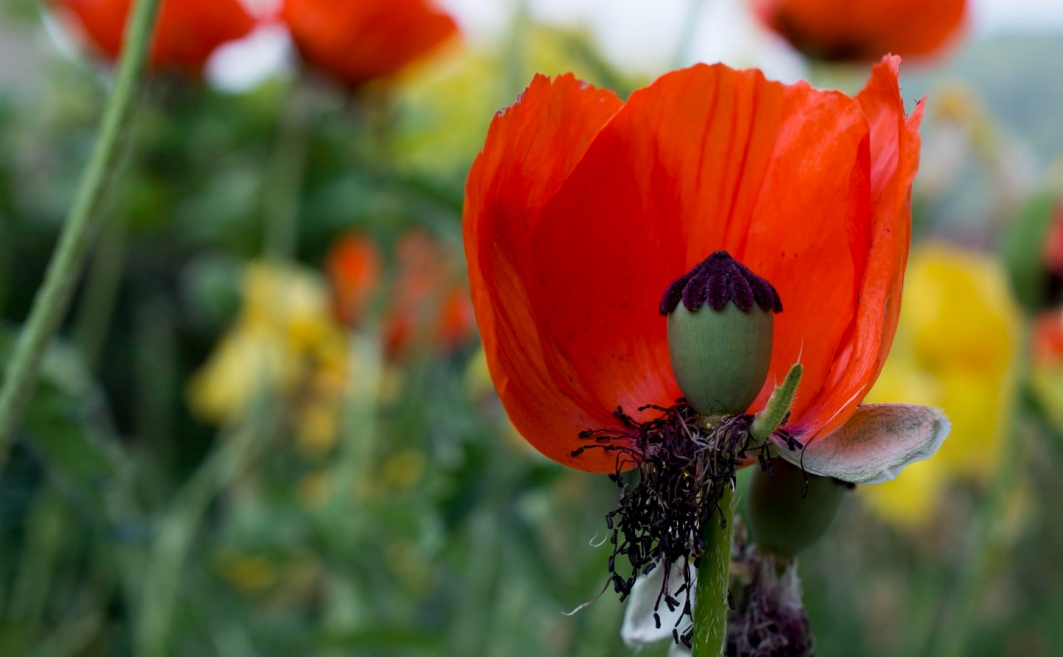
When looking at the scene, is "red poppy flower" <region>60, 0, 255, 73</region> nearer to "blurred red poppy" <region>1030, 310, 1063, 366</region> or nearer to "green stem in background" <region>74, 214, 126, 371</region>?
"green stem in background" <region>74, 214, 126, 371</region>

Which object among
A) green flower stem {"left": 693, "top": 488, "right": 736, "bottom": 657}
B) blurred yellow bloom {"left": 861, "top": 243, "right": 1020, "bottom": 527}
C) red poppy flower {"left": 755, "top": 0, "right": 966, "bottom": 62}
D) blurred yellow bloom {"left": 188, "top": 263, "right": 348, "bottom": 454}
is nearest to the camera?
green flower stem {"left": 693, "top": 488, "right": 736, "bottom": 657}

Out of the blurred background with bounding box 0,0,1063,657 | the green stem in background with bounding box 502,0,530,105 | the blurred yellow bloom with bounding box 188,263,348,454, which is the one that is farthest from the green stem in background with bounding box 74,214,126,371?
the green stem in background with bounding box 502,0,530,105

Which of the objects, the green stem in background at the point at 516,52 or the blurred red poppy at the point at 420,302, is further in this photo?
the blurred red poppy at the point at 420,302

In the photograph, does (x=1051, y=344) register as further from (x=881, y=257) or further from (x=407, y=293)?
(x=881, y=257)

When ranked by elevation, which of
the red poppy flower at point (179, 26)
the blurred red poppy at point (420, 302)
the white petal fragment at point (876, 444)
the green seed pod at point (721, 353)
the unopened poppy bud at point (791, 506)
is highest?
the red poppy flower at point (179, 26)

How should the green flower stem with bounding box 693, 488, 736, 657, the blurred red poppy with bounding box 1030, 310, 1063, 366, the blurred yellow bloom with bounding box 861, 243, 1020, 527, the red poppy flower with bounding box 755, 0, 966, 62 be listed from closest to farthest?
1. the green flower stem with bounding box 693, 488, 736, 657
2. the red poppy flower with bounding box 755, 0, 966, 62
3. the blurred yellow bloom with bounding box 861, 243, 1020, 527
4. the blurred red poppy with bounding box 1030, 310, 1063, 366

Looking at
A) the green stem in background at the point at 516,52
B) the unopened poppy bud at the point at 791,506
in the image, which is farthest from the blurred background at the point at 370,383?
the unopened poppy bud at the point at 791,506

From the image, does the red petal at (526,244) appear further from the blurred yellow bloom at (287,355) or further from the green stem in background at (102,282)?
the green stem in background at (102,282)
